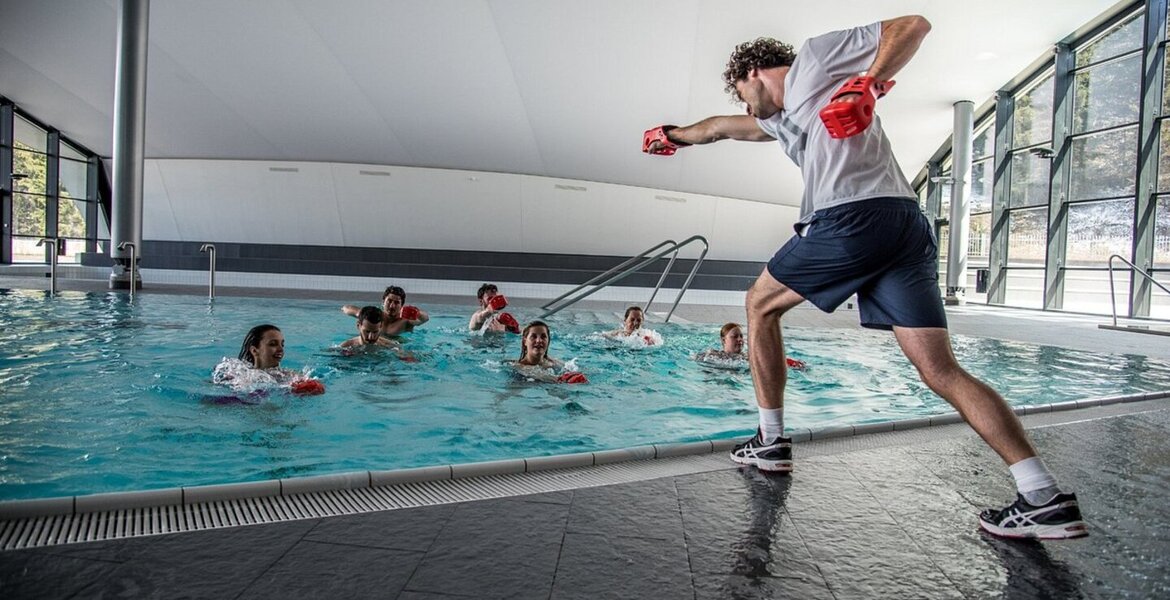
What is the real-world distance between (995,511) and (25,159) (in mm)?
25463

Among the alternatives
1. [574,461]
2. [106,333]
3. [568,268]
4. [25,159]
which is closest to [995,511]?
[574,461]

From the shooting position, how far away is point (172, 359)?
18.3ft

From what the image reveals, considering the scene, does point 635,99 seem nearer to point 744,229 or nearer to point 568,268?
point 568,268

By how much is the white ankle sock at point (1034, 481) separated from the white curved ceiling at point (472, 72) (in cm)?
1272

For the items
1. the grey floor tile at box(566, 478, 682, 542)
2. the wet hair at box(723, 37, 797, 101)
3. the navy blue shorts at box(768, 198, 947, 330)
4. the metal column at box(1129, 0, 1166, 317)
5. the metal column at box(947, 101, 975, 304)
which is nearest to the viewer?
the grey floor tile at box(566, 478, 682, 542)

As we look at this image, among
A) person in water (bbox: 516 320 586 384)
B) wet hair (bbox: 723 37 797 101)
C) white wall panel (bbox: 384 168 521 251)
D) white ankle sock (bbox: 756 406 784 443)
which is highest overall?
white wall panel (bbox: 384 168 521 251)

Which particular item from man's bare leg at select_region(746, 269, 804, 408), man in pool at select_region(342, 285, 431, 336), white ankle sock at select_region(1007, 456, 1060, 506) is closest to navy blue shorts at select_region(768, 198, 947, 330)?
man's bare leg at select_region(746, 269, 804, 408)

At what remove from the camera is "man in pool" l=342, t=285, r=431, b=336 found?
6.78 m

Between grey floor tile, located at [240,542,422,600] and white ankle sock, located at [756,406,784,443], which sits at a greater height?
white ankle sock, located at [756,406,784,443]

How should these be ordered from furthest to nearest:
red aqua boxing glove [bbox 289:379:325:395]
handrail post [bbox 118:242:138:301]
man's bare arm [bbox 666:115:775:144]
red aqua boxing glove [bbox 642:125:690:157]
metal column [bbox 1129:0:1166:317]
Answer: metal column [bbox 1129:0:1166:317] → handrail post [bbox 118:242:138:301] → red aqua boxing glove [bbox 289:379:325:395] → red aqua boxing glove [bbox 642:125:690:157] → man's bare arm [bbox 666:115:775:144]

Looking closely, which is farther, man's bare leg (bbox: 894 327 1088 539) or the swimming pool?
the swimming pool

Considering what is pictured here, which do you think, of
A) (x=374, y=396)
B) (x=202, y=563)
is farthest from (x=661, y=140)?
(x=374, y=396)

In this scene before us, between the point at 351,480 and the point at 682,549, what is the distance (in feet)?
3.35

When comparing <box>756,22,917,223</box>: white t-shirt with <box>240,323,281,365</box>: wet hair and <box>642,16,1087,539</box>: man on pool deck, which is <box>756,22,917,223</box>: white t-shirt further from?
<box>240,323,281,365</box>: wet hair
